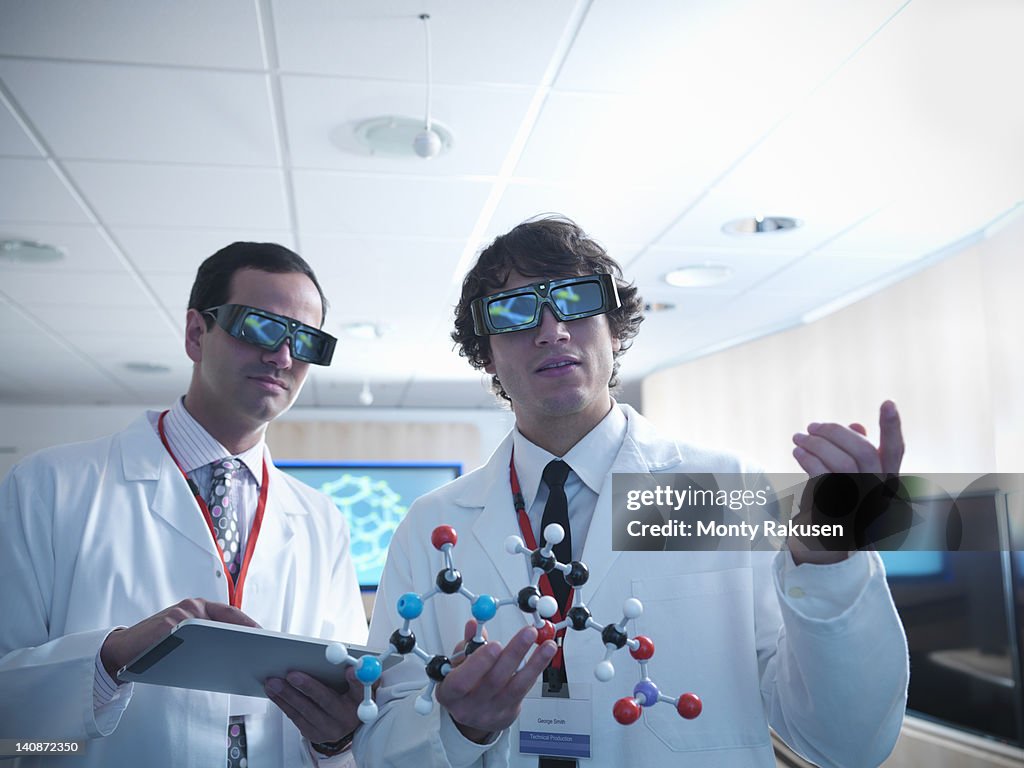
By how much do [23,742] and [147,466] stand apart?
56 cm

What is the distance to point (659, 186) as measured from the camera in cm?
333

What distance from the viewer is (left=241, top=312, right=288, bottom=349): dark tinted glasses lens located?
5.44ft

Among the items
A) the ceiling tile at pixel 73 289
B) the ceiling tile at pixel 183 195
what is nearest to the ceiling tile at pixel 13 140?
the ceiling tile at pixel 183 195

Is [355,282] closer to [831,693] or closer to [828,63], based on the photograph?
[828,63]

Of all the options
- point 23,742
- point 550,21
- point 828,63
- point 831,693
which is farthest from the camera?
point 828,63

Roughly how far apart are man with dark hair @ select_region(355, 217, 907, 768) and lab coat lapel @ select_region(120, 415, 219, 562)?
44 cm

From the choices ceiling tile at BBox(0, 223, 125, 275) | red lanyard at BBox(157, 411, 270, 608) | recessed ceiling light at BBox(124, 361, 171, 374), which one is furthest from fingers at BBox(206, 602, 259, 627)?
recessed ceiling light at BBox(124, 361, 171, 374)

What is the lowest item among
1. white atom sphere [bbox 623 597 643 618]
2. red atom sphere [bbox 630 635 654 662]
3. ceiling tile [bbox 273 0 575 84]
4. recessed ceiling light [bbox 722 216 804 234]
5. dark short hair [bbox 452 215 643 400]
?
red atom sphere [bbox 630 635 654 662]

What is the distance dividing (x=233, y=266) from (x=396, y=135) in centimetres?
132

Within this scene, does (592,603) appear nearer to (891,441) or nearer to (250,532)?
(891,441)

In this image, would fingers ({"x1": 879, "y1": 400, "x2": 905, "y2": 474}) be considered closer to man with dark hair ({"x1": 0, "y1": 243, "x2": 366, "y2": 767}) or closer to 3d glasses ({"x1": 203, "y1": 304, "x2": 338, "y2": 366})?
man with dark hair ({"x1": 0, "y1": 243, "x2": 366, "y2": 767})

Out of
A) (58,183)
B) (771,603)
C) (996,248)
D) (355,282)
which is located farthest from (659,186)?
(58,183)

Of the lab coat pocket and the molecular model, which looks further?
the lab coat pocket

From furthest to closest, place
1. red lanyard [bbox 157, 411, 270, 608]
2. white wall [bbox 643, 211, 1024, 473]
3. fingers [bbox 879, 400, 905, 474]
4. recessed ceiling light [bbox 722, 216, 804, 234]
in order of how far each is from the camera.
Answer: recessed ceiling light [bbox 722, 216, 804, 234] → white wall [bbox 643, 211, 1024, 473] → red lanyard [bbox 157, 411, 270, 608] → fingers [bbox 879, 400, 905, 474]
